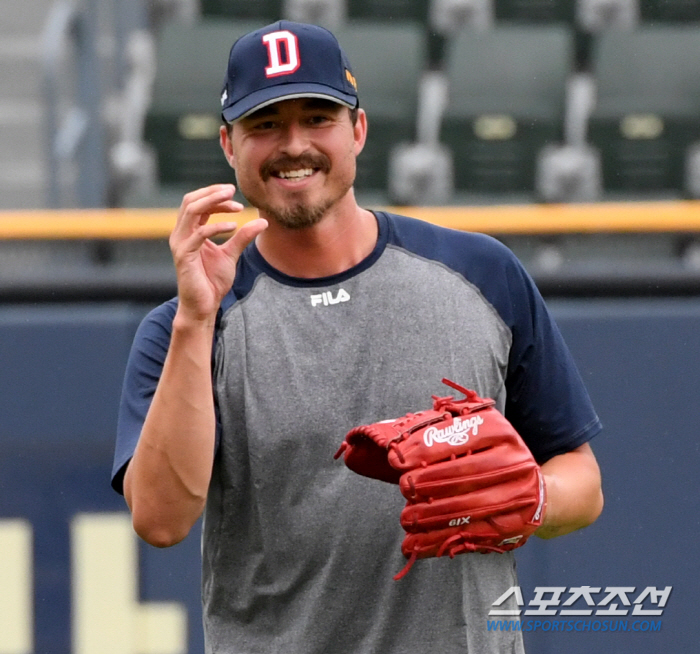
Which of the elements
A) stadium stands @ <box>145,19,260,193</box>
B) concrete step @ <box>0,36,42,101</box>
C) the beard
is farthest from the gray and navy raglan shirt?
concrete step @ <box>0,36,42,101</box>

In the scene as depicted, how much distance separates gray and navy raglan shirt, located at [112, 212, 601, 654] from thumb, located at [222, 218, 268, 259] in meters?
0.13

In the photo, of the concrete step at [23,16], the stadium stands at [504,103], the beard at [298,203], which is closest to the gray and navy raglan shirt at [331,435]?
the beard at [298,203]

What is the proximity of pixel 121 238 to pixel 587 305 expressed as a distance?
48.4 inches

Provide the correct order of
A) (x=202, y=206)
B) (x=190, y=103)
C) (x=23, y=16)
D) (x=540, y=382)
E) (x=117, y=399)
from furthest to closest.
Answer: (x=23, y=16) → (x=190, y=103) → (x=117, y=399) → (x=540, y=382) → (x=202, y=206)

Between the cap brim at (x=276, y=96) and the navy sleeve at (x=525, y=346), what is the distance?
0.88 ft

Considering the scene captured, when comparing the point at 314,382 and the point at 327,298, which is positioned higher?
the point at 327,298

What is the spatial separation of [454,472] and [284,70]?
0.67m

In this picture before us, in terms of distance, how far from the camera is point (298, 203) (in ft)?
6.34

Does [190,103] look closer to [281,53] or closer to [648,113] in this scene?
[648,113]

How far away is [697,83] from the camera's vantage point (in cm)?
473

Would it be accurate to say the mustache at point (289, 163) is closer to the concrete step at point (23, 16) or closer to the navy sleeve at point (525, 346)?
the navy sleeve at point (525, 346)

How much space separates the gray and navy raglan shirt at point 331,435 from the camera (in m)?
1.92

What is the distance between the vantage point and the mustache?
6.33ft

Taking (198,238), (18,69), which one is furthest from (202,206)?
A: (18,69)
